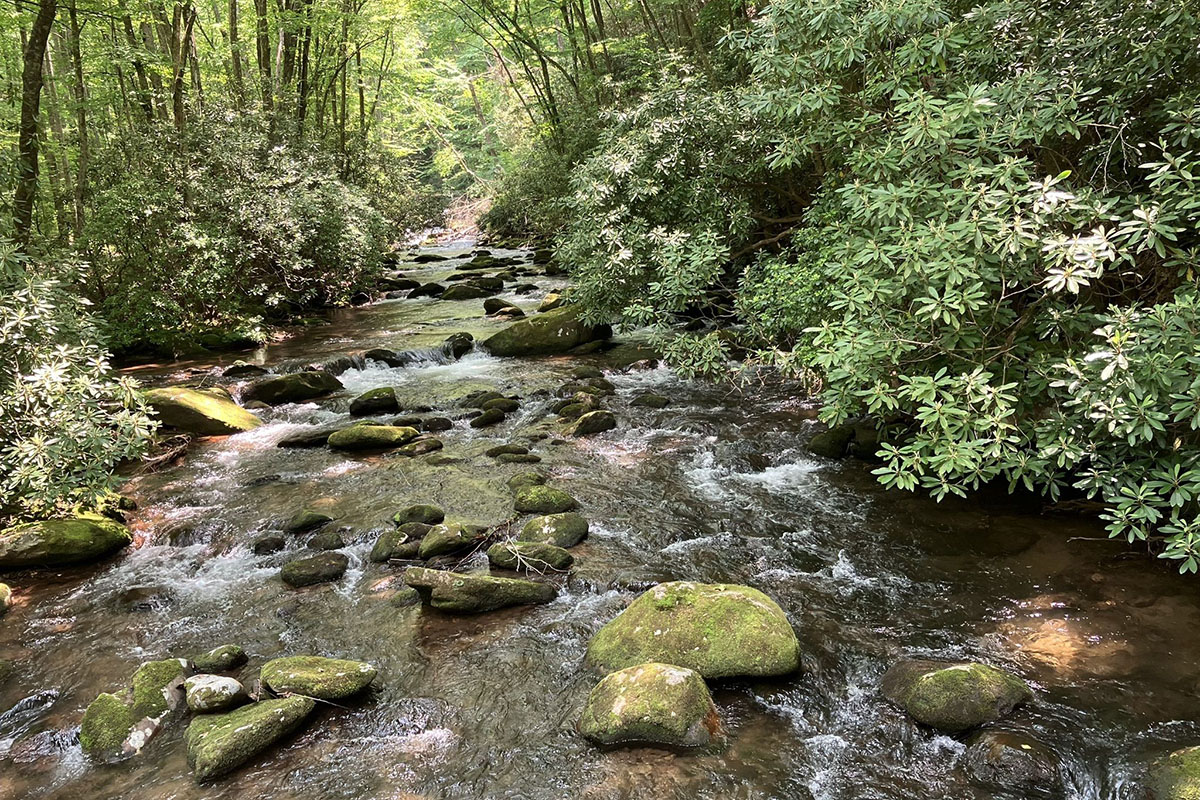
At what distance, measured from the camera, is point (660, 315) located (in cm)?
1056

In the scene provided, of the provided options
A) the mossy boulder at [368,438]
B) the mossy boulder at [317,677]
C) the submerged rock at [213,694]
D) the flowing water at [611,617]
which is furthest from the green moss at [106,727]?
the mossy boulder at [368,438]

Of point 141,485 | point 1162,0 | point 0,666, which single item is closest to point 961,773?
point 1162,0

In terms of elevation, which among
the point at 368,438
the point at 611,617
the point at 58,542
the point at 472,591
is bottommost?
the point at 611,617

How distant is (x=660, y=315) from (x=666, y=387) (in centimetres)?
223

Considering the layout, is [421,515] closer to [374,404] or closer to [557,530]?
[557,530]

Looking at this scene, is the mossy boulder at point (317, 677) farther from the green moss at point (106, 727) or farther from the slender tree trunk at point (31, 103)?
the slender tree trunk at point (31, 103)

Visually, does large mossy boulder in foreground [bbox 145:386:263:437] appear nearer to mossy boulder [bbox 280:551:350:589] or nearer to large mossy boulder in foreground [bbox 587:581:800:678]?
mossy boulder [bbox 280:551:350:589]

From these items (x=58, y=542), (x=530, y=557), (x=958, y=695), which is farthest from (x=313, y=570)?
(x=958, y=695)

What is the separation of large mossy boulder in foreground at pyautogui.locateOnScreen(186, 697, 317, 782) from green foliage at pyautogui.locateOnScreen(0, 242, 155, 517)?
141 inches

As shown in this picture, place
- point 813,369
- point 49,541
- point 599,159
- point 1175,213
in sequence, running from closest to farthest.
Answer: point 1175,213, point 49,541, point 813,369, point 599,159

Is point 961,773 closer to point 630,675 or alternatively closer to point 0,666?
point 630,675

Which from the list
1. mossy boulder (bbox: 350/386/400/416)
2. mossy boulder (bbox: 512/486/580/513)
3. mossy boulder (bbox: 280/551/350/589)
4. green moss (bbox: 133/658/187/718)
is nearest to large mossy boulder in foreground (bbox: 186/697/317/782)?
green moss (bbox: 133/658/187/718)

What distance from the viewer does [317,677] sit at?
498 cm

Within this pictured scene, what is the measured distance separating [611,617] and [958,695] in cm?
266
